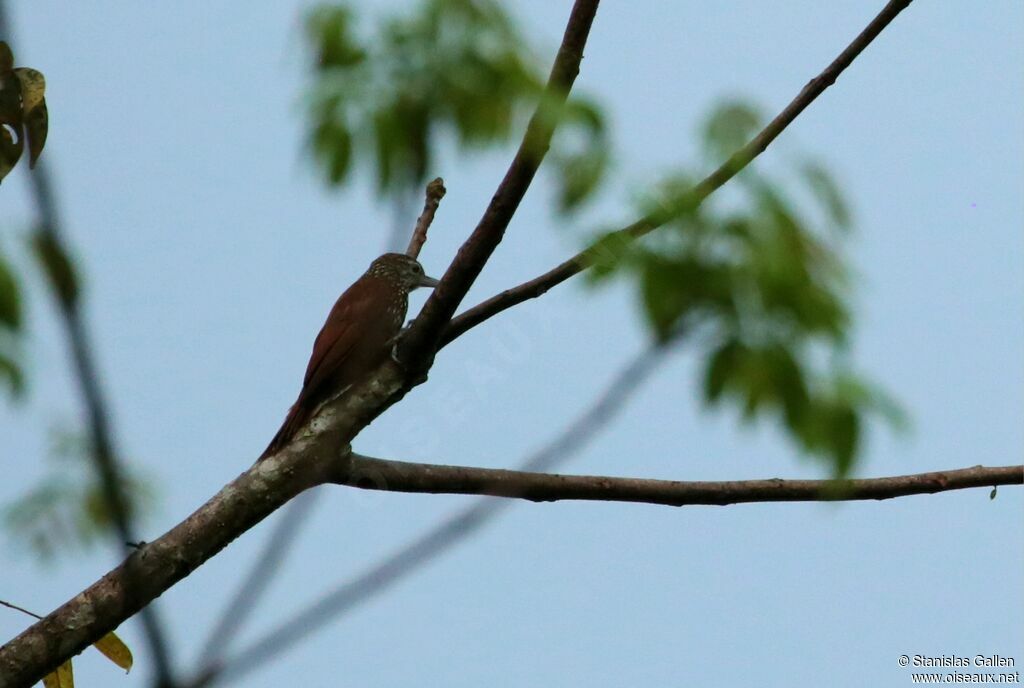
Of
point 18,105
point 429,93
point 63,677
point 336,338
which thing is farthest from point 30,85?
point 336,338

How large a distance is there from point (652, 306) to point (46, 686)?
2.19m

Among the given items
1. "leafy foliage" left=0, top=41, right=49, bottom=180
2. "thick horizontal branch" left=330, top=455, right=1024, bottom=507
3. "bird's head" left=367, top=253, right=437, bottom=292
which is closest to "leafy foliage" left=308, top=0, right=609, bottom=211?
"leafy foliage" left=0, top=41, right=49, bottom=180

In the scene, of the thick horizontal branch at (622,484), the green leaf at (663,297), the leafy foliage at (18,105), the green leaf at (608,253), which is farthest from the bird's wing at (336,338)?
the green leaf at (663,297)

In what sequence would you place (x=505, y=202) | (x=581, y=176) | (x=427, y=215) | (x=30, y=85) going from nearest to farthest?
(x=581, y=176), (x=30, y=85), (x=505, y=202), (x=427, y=215)

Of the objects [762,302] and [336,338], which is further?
[336,338]

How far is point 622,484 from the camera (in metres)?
3.50

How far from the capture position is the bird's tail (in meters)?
3.59

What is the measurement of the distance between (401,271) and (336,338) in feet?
2.61

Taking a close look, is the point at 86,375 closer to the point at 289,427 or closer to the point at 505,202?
the point at 505,202

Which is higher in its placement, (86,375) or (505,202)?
(505,202)

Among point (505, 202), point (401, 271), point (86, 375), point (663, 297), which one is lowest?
point (86, 375)

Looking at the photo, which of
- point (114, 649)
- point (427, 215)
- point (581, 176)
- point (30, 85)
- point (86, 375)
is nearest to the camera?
point (86, 375)

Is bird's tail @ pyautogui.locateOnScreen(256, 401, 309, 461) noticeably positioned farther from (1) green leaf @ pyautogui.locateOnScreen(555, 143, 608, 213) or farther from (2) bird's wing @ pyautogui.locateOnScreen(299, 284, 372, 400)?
(1) green leaf @ pyautogui.locateOnScreen(555, 143, 608, 213)

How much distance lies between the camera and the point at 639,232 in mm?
2057
